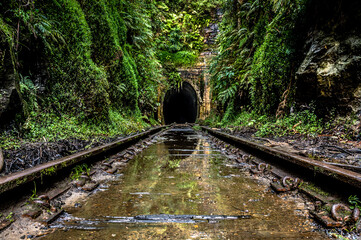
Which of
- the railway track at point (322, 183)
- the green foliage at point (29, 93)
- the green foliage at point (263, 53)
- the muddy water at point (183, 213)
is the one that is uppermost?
the green foliage at point (263, 53)

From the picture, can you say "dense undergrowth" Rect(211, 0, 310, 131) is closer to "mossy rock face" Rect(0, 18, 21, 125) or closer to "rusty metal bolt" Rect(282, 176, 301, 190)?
"rusty metal bolt" Rect(282, 176, 301, 190)

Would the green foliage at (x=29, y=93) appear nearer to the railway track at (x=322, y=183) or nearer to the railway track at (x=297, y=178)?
the railway track at (x=297, y=178)

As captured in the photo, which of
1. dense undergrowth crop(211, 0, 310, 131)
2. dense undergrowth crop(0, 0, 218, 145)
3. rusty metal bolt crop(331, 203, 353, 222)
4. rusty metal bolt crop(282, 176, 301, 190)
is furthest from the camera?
dense undergrowth crop(211, 0, 310, 131)

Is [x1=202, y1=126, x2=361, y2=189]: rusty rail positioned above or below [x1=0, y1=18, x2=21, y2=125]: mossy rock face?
below

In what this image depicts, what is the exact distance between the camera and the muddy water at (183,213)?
46.1 inches

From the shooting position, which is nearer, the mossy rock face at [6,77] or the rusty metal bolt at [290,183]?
the rusty metal bolt at [290,183]

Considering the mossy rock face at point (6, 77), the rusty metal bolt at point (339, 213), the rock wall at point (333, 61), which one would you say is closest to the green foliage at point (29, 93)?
the mossy rock face at point (6, 77)

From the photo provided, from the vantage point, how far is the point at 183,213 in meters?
1.42

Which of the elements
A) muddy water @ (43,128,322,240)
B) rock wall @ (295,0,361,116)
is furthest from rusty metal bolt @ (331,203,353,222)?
rock wall @ (295,0,361,116)

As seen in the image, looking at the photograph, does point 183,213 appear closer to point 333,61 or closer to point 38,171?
point 38,171

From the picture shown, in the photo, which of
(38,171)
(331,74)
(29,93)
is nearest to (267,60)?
(331,74)

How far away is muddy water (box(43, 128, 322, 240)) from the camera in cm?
117

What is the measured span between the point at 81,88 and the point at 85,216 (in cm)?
429

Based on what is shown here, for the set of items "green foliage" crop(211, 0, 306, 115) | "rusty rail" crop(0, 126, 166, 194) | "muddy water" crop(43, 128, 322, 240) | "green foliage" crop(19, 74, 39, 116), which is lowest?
"muddy water" crop(43, 128, 322, 240)
